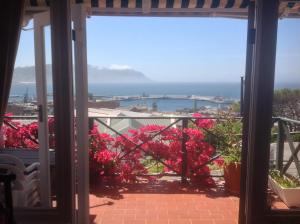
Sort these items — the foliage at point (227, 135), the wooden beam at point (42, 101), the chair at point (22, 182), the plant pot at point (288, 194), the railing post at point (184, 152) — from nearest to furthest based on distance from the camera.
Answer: the wooden beam at point (42, 101) < the chair at point (22, 182) < the plant pot at point (288, 194) < the foliage at point (227, 135) < the railing post at point (184, 152)

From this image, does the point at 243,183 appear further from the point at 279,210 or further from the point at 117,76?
the point at 117,76

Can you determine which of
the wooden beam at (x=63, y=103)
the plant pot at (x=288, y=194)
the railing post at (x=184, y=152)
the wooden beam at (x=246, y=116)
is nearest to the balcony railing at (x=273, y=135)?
the railing post at (x=184, y=152)

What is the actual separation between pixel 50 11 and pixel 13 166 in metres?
1.23

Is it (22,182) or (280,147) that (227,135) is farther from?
(22,182)

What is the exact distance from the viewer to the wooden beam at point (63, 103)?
232cm

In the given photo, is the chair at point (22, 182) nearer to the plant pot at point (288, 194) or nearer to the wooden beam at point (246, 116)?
the wooden beam at point (246, 116)

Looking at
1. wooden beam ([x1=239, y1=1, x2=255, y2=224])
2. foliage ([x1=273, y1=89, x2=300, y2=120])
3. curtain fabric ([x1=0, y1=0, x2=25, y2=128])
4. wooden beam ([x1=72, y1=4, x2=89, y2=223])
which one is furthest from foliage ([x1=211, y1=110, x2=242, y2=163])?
curtain fabric ([x1=0, y1=0, x2=25, y2=128])

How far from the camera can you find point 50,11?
7.63 feet

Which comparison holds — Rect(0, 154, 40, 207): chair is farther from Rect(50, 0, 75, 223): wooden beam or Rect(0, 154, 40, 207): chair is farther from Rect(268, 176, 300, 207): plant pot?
Rect(268, 176, 300, 207): plant pot

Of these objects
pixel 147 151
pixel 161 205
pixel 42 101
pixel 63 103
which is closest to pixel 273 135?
pixel 161 205

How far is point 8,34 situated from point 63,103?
596mm

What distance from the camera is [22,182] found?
8.62ft

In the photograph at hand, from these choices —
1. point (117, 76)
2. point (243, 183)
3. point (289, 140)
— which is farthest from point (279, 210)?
point (117, 76)

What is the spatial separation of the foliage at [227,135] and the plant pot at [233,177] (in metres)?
0.11
